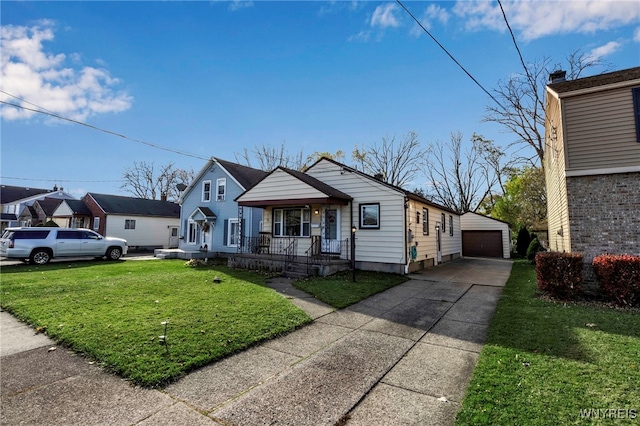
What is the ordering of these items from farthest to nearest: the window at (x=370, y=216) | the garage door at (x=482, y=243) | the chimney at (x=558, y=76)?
the garage door at (x=482, y=243), the window at (x=370, y=216), the chimney at (x=558, y=76)

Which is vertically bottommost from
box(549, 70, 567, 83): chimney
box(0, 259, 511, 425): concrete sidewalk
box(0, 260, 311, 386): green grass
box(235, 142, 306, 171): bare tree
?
box(0, 259, 511, 425): concrete sidewalk

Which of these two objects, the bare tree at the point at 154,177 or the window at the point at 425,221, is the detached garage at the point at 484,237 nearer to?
the window at the point at 425,221

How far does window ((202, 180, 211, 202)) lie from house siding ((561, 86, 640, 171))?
1902 cm

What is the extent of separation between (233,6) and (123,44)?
17.8 feet

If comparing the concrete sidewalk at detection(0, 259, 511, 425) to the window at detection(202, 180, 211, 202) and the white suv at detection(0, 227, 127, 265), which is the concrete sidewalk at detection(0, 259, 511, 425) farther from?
the window at detection(202, 180, 211, 202)

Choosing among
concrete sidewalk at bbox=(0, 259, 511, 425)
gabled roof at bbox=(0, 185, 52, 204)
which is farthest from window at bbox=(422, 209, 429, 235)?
gabled roof at bbox=(0, 185, 52, 204)

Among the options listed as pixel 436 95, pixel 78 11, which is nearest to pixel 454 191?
pixel 436 95

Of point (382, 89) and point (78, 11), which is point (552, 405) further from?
point (78, 11)

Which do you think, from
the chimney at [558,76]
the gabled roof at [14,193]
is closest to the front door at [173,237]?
the chimney at [558,76]

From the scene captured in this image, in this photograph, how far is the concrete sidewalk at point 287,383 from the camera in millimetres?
2926

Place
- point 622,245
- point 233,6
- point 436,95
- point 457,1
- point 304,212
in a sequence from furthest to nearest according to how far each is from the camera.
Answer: point 304,212 → point 436,95 → point 233,6 → point 622,245 → point 457,1

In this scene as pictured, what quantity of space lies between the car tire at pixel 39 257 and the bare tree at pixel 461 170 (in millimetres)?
33096

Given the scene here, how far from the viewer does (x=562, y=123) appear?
8.83 metres

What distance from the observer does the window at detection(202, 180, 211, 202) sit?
20.5 meters
